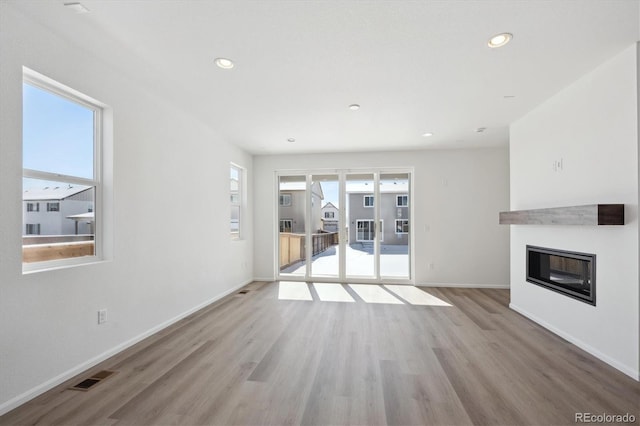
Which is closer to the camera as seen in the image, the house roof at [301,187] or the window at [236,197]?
the window at [236,197]

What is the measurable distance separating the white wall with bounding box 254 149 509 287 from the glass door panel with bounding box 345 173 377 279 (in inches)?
21.2

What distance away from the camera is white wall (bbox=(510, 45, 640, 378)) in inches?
95.0

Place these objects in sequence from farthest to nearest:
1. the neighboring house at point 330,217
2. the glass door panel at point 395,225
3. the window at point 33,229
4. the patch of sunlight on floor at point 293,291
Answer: the neighboring house at point 330,217 < the glass door panel at point 395,225 < the patch of sunlight on floor at point 293,291 < the window at point 33,229

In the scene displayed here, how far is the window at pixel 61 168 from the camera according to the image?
2211 millimetres

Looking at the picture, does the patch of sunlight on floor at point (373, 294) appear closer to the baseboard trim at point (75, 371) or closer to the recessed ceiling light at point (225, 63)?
the baseboard trim at point (75, 371)

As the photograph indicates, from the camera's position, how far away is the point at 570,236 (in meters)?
3.09

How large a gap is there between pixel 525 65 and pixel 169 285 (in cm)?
418

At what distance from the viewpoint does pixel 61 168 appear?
2.45 meters

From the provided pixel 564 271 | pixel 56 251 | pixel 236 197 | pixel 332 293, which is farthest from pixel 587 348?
pixel 236 197

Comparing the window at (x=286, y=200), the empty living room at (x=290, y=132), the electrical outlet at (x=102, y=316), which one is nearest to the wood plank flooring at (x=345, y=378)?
the empty living room at (x=290, y=132)

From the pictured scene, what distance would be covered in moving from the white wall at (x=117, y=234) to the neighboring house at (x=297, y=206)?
5.46 feet

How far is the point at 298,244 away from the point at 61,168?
14.3 ft

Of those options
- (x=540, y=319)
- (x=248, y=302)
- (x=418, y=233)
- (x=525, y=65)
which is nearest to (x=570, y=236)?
(x=540, y=319)

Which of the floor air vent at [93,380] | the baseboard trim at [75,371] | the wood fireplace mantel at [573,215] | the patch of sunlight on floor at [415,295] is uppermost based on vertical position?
the wood fireplace mantel at [573,215]
